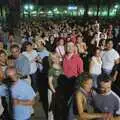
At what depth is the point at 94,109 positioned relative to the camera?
5.69m

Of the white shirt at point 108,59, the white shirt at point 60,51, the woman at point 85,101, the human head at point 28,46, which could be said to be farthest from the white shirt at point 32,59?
the woman at point 85,101

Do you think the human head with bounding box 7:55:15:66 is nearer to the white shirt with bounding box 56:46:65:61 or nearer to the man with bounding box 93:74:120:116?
the white shirt with bounding box 56:46:65:61

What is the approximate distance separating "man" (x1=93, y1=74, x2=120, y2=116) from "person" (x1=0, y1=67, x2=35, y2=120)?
1168 mm

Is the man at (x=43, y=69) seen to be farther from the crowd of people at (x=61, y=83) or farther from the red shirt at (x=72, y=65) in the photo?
the red shirt at (x=72, y=65)

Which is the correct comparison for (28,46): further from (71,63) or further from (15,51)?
(71,63)

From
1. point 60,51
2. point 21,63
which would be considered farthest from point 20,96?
point 60,51

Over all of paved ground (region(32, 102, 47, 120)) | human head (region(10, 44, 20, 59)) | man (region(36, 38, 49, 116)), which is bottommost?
paved ground (region(32, 102, 47, 120))

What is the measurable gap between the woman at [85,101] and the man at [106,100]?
115 millimetres

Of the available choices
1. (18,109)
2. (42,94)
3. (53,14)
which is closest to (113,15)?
(53,14)

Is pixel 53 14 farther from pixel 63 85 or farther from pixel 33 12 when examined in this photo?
pixel 63 85

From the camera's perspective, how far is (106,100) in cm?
554

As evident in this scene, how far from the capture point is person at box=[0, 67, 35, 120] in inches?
245

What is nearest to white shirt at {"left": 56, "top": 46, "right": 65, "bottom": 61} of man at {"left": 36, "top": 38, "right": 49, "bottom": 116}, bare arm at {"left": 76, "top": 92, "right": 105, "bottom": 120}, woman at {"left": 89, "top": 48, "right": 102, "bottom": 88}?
man at {"left": 36, "top": 38, "right": 49, "bottom": 116}

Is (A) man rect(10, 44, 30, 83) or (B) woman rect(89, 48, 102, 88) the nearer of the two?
(A) man rect(10, 44, 30, 83)
